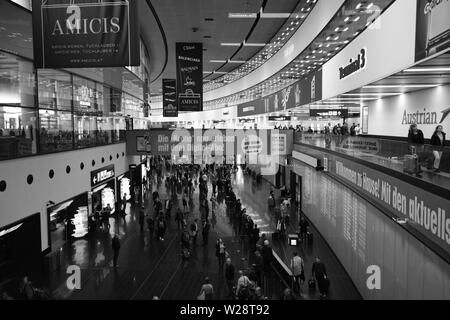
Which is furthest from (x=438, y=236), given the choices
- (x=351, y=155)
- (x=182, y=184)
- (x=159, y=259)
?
(x=182, y=184)

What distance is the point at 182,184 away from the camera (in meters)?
29.5

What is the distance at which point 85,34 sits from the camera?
700cm

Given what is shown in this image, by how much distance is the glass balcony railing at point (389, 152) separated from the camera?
6.52 metres

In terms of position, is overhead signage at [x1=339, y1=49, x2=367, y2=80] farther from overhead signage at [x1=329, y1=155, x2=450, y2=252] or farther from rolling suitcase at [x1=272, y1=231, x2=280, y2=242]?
rolling suitcase at [x1=272, y1=231, x2=280, y2=242]

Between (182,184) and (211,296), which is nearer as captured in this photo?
(211,296)

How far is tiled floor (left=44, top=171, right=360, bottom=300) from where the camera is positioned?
11205mm

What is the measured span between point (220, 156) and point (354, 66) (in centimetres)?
1477

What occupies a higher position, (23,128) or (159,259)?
(23,128)

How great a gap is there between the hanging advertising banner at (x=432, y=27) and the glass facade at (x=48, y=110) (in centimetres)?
958

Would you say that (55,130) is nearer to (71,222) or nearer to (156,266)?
(71,222)

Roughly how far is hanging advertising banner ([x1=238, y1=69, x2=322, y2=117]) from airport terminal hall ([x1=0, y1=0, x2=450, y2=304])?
0.24 metres

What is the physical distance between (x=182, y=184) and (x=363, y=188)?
19810 mm

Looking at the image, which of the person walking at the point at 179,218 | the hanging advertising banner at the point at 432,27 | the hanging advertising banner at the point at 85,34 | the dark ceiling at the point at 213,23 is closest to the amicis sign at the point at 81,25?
the hanging advertising banner at the point at 85,34
